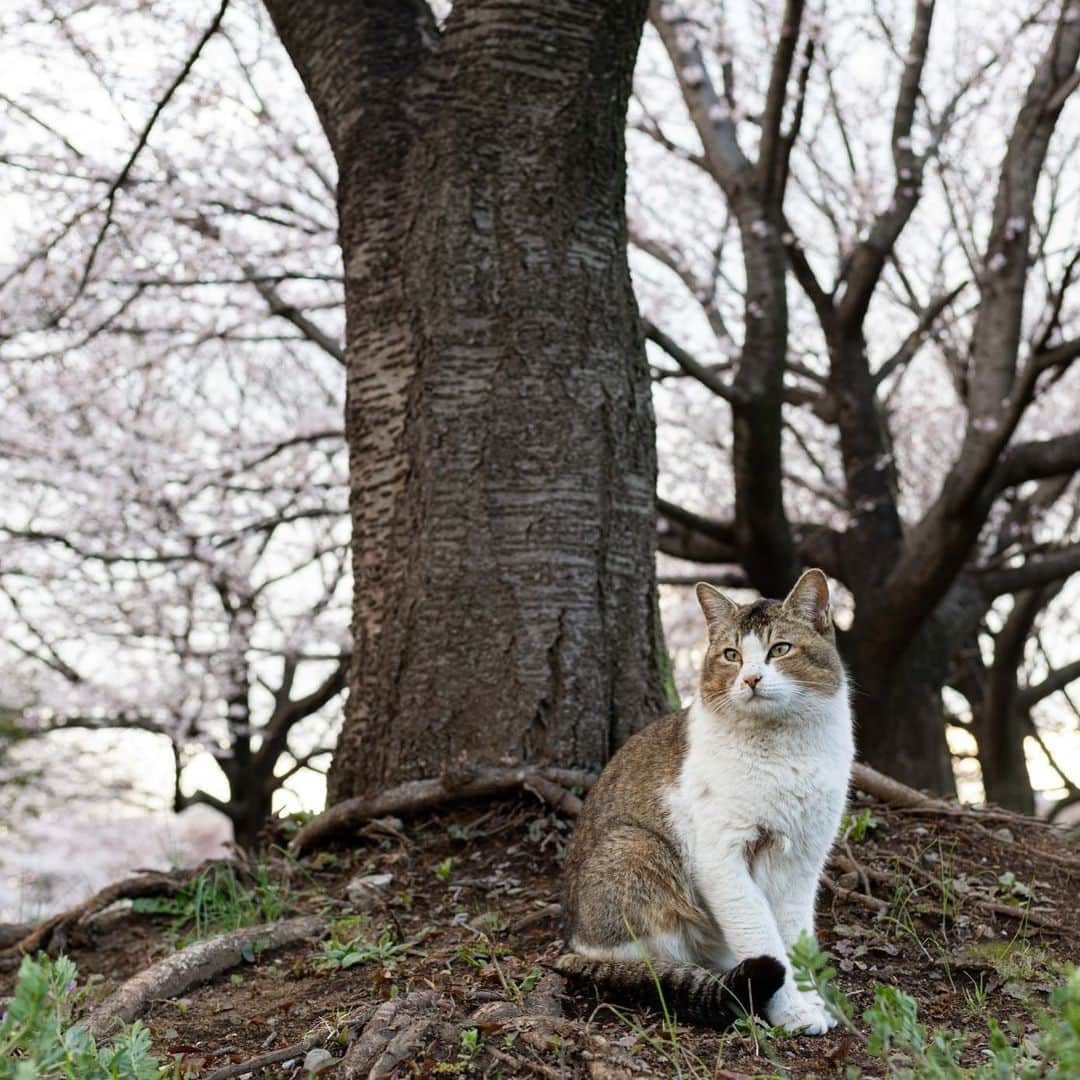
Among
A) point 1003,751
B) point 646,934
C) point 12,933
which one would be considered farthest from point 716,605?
point 1003,751

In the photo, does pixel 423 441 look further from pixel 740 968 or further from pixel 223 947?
pixel 740 968

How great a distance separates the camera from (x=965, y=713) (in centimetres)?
1725

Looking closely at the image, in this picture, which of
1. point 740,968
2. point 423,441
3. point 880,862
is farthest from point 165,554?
point 740,968

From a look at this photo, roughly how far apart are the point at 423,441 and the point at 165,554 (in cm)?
770

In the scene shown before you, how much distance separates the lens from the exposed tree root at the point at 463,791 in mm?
4039

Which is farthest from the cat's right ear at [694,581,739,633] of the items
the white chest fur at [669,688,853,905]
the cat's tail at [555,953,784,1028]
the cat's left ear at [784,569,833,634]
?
the cat's tail at [555,953,784,1028]

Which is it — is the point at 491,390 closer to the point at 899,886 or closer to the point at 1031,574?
the point at 899,886

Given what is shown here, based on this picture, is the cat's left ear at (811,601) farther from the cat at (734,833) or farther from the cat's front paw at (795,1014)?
the cat's front paw at (795,1014)

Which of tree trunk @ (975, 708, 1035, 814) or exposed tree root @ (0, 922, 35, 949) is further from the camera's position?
tree trunk @ (975, 708, 1035, 814)

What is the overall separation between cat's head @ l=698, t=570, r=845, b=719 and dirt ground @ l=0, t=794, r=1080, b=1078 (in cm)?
85

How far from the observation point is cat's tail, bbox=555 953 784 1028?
2691mm

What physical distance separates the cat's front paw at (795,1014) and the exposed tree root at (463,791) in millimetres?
1199

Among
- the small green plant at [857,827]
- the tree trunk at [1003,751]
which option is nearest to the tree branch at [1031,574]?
the tree trunk at [1003,751]

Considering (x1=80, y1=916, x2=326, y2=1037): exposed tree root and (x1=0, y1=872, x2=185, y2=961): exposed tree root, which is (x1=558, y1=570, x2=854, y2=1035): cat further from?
(x1=0, y1=872, x2=185, y2=961): exposed tree root
